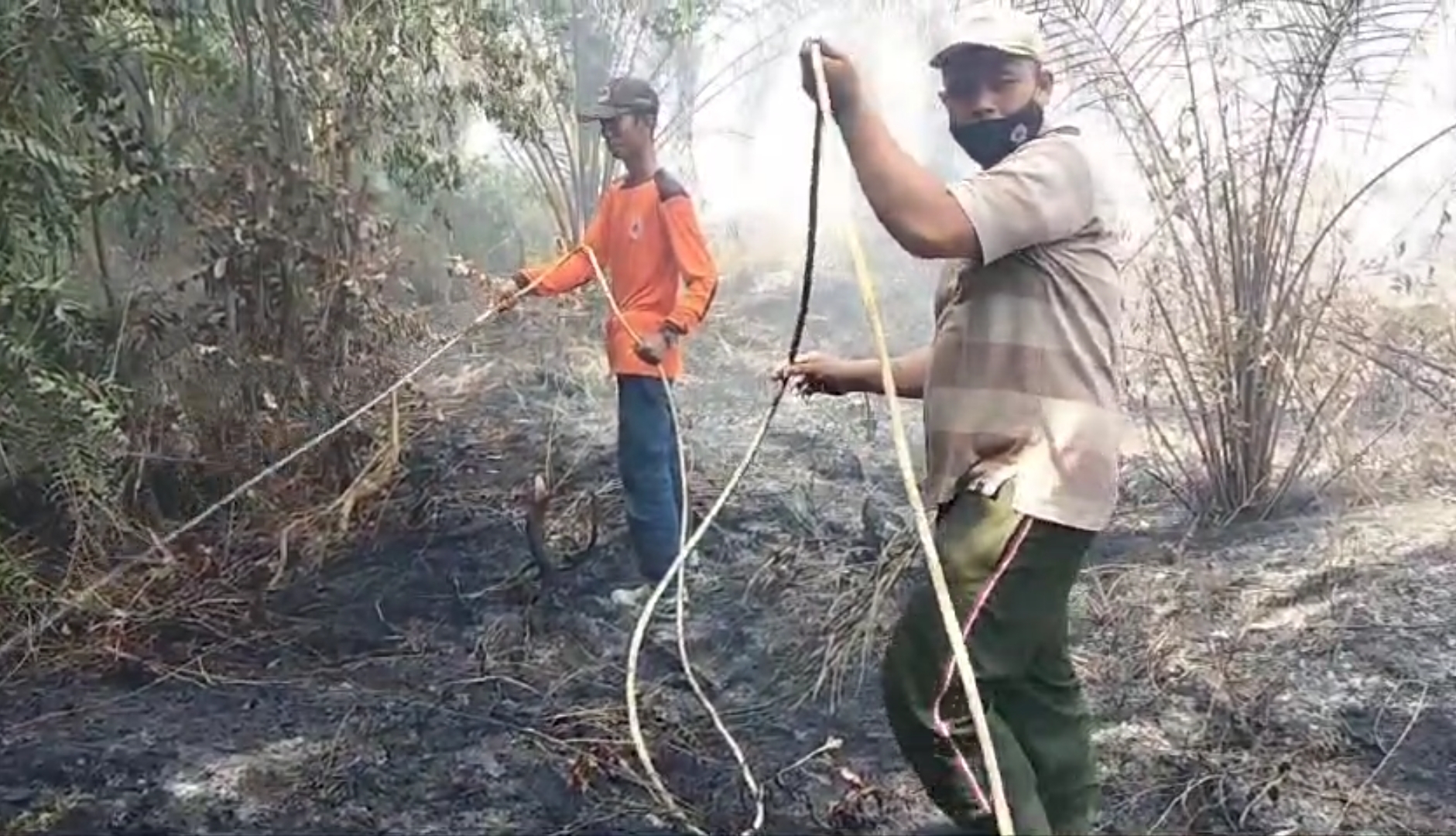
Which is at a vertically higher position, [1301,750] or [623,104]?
[623,104]

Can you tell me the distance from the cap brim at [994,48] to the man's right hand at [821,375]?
0.62m

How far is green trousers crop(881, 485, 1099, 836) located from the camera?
2.25 m

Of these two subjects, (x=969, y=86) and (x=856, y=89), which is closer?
(x=856, y=89)

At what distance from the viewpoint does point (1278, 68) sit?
4.79 meters

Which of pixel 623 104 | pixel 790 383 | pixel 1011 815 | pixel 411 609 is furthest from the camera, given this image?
pixel 411 609

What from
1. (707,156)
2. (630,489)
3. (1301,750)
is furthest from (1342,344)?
(707,156)

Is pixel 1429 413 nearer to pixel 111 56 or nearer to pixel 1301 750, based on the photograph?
pixel 1301 750

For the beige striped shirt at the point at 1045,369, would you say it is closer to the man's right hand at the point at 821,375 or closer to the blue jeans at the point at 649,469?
the man's right hand at the point at 821,375

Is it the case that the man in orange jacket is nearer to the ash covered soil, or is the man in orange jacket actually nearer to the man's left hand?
the man's left hand

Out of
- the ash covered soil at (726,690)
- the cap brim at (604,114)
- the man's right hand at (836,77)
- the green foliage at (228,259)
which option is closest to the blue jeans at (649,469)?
the ash covered soil at (726,690)

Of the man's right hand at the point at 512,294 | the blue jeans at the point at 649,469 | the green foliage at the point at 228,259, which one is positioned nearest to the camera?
the man's right hand at the point at 512,294

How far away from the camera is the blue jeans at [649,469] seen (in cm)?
426

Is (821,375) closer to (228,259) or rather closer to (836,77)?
(836,77)

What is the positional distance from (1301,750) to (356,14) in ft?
12.2
